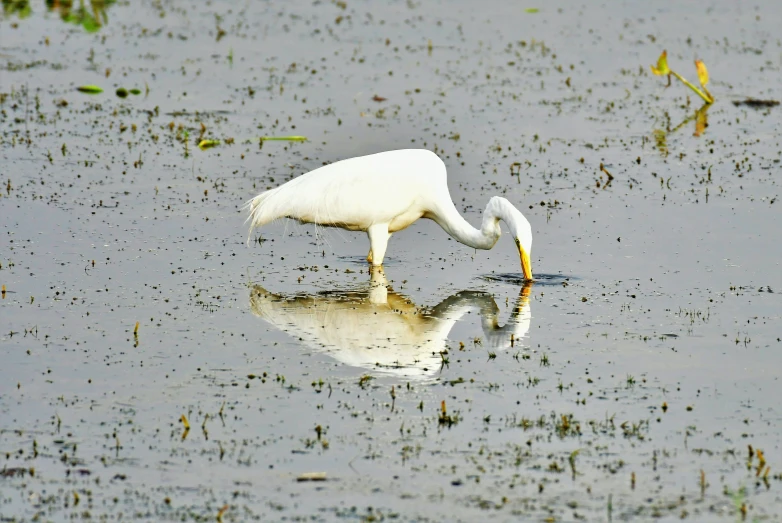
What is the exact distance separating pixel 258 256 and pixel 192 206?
2.17 m

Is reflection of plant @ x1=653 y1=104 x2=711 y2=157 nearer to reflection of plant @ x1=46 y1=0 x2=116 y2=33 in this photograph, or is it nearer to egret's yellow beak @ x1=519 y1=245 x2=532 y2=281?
egret's yellow beak @ x1=519 y1=245 x2=532 y2=281

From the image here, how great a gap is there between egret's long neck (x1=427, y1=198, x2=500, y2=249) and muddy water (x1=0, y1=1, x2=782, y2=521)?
14.7 inches

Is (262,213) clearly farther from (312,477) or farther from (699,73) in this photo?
(699,73)

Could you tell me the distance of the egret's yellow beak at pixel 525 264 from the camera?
1211 cm

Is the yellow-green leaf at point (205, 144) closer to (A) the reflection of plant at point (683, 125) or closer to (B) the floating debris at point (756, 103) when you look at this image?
(A) the reflection of plant at point (683, 125)

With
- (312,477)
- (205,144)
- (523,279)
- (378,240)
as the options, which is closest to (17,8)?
(205,144)

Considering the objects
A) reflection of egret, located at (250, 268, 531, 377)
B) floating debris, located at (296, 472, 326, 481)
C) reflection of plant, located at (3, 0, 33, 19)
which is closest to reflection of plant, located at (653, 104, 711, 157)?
reflection of egret, located at (250, 268, 531, 377)

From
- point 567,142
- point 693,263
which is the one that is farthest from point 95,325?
point 567,142

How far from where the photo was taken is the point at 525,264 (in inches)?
480

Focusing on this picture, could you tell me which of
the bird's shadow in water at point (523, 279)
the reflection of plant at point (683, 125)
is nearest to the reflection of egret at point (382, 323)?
the bird's shadow in water at point (523, 279)

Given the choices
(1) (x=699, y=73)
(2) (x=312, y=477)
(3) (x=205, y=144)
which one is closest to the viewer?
(2) (x=312, y=477)

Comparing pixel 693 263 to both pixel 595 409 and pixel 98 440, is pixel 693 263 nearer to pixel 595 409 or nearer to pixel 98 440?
pixel 595 409

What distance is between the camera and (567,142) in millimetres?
18531

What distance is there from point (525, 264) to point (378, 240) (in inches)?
62.2
